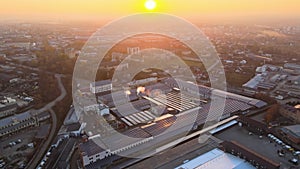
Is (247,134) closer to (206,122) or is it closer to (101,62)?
(206,122)

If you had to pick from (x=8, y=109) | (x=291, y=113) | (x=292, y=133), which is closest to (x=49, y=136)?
(x=8, y=109)

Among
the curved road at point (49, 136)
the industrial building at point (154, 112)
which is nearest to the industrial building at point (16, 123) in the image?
Result: the curved road at point (49, 136)

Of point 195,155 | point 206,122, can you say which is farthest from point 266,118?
point 195,155

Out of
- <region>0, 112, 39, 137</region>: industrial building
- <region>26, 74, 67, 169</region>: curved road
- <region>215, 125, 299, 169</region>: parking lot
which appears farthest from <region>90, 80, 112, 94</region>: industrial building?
<region>215, 125, 299, 169</region>: parking lot

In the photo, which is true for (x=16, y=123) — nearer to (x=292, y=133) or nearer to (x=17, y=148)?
(x=17, y=148)

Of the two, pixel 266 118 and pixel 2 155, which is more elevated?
pixel 266 118

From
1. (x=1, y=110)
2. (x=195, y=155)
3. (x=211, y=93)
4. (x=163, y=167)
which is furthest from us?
(x=211, y=93)

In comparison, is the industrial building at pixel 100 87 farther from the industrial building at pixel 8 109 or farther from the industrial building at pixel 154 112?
the industrial building at pixel 8 109
